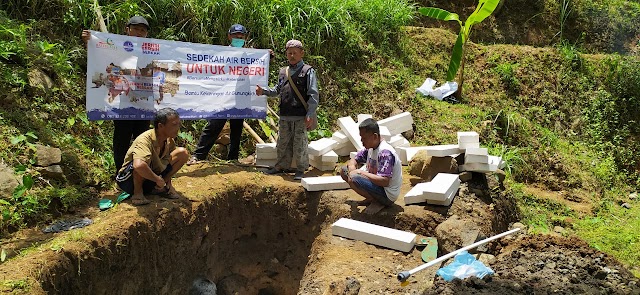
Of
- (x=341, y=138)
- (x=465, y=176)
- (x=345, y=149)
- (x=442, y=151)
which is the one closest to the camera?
(x=442, y=151)

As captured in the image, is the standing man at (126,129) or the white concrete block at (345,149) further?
the white concrete block at (345,149)

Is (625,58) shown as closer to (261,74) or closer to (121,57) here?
(261,74)

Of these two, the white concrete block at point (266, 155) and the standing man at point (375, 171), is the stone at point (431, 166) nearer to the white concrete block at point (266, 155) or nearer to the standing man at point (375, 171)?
the standing man at point (375, 171)

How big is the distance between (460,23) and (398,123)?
2.72 metres

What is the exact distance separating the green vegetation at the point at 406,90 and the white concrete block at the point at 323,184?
1.75 meters

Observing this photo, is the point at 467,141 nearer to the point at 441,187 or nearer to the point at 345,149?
the point at 441,187

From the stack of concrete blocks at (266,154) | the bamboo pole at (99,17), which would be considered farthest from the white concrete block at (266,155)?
the bamboo pole at (99,17)

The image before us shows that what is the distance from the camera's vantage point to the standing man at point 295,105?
19.5 ft

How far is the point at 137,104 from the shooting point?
5.76 m

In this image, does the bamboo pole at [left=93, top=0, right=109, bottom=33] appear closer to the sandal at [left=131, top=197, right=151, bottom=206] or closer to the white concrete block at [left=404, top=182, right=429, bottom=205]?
the sandal at [left=131, top=197, right=151, bottom=206]

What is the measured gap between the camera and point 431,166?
6395 mm

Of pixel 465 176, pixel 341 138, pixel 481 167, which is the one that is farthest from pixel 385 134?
pixel 481 167

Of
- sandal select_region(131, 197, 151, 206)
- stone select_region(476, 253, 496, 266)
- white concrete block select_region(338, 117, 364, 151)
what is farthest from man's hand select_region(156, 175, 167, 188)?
stone select_region(476, 253, 496, 266)

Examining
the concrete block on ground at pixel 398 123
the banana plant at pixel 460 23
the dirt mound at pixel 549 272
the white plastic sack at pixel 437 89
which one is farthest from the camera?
the white plastic sack at pixel 437 89
